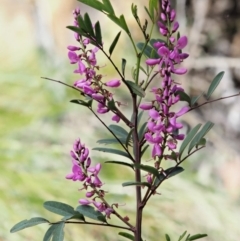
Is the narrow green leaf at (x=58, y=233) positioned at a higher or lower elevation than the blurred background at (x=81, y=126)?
lower

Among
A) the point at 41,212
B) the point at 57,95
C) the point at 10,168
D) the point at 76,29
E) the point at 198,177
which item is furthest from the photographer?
the point at 57,95

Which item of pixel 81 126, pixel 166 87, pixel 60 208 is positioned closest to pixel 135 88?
pixel 166 87

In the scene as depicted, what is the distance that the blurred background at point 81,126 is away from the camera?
1083mm

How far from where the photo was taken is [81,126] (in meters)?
1.54

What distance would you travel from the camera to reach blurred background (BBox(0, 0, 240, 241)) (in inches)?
42.6

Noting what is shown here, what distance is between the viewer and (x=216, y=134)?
4.96ft

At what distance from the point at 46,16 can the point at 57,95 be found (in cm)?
41

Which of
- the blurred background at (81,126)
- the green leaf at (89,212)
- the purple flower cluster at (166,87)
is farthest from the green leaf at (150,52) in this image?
the blurred background at (81,126)

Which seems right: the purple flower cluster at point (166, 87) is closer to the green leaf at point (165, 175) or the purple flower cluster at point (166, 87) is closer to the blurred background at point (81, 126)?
the green leaf at point (165, 175)

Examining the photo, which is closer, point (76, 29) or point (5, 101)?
point (76, 29)

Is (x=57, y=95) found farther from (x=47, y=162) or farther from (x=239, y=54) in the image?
(x=239, y=54)

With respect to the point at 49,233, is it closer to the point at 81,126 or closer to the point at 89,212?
the point at 89,212

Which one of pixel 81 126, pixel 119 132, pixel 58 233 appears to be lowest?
pixel 58 233

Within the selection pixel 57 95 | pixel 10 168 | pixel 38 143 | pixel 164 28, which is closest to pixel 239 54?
pixel 57 95
